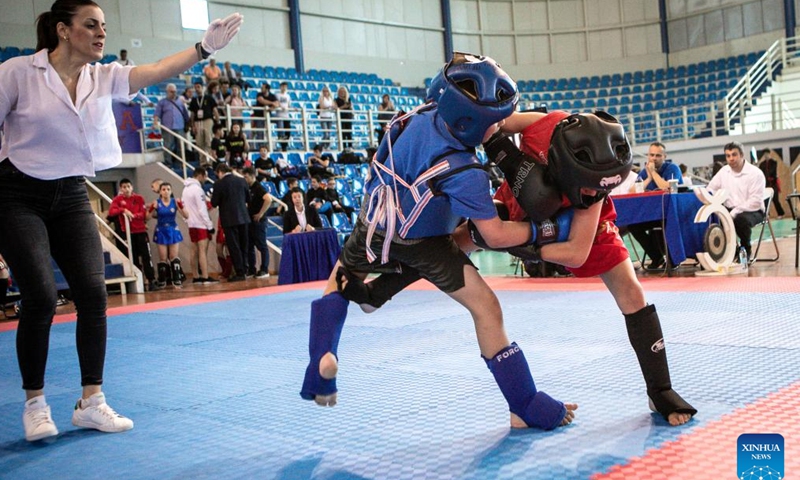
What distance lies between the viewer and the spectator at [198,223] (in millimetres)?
11891

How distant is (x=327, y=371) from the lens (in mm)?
2680

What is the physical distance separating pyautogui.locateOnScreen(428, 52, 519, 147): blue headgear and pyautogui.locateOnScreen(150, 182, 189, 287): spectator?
9.78m

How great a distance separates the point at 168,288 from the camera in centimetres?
1141

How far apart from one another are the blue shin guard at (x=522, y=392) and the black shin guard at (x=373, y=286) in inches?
18.1

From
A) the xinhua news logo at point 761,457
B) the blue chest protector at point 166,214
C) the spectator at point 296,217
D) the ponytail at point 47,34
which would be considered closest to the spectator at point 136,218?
the blue chest protector at point 166,214

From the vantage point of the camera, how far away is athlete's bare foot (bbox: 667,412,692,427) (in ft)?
8.56

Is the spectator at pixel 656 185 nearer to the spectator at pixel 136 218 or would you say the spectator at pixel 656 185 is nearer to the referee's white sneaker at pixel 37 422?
the referee's white sneaker at pixel 37 422

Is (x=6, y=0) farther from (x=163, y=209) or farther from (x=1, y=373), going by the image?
(x=1, y=373)

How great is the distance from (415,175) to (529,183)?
0.39m

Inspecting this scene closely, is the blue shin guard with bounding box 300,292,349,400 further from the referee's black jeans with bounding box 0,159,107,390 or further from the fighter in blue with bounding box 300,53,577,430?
the referee's black jeans with bounding box 0,159,107,390

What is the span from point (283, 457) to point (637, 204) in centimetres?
635

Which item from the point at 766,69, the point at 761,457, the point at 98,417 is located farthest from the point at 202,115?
the point at 766,69

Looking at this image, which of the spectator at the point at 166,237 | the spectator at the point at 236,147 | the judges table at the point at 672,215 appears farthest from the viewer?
the spectator at the point at 236,147

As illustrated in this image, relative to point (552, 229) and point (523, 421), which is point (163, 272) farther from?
point (552, 229)
